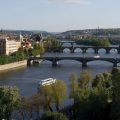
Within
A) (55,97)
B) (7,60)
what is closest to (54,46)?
(7,60)

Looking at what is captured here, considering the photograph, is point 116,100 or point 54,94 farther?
point 54,94

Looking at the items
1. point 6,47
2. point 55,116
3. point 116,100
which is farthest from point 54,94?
point 6,47

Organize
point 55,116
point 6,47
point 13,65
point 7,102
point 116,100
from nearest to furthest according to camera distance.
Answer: point 55,116, point 116,100, point 7,102, point 13,65, point 6,47

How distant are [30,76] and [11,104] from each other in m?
9.24

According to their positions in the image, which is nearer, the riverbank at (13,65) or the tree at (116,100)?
the tree at (116,100)

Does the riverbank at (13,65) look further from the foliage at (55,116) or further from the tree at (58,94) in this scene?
the foliage at (55,116)

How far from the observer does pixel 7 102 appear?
908 cm

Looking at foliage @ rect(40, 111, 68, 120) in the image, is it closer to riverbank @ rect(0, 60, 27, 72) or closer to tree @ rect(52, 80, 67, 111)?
tree @ rect(52, 80, 67, 111)

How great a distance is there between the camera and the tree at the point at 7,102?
8.80 metres

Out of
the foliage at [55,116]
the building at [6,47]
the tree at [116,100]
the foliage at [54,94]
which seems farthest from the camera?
the building at [6,47]

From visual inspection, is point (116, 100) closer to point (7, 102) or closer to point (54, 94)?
point (7, 102)

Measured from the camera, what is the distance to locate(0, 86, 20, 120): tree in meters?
8.80

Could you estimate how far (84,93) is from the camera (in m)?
10.0

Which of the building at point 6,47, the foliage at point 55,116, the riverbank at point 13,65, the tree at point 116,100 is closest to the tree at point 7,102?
the foliage at point 55,116
